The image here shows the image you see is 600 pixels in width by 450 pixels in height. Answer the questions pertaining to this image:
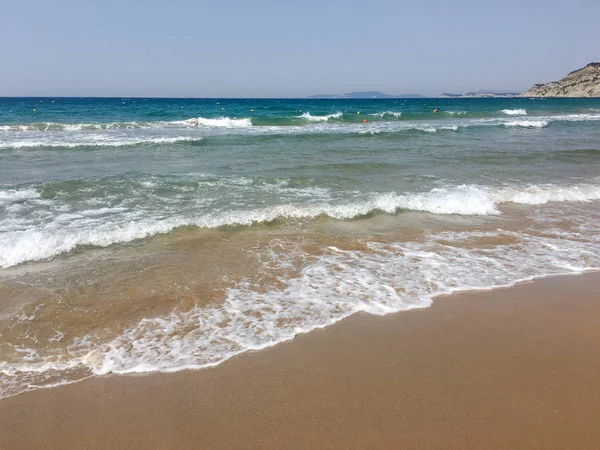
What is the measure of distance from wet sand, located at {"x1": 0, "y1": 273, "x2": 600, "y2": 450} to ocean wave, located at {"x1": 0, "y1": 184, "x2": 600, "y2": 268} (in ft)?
12.5

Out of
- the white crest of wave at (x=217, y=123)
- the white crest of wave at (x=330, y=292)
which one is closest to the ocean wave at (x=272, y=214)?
the white crest of wave at (x=330, y=292)

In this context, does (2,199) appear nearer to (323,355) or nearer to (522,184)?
(323,355)

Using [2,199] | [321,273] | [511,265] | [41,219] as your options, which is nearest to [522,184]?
[511,265]

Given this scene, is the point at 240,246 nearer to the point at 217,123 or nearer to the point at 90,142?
the point at 90,142

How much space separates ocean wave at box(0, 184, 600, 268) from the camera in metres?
6.66

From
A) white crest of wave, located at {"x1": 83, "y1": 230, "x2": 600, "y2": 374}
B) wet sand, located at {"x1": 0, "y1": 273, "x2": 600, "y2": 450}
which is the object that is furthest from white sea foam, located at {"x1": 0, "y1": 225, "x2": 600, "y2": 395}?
wet sand, located at {"x1": 0, "y1": 273, "x2": 600, "y2": 450}

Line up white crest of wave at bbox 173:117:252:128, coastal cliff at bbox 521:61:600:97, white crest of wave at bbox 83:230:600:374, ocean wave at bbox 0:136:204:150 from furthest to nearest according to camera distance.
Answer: coastal cliff at bbox 521:61:600:97, white crest of wave at bbox 173:117:252:128, ocean wave at bbox 0:136:204:150, white crest of wave at bbox 83:230:600:374

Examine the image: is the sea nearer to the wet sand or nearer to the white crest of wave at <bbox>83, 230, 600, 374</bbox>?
the white crest of wave at <bbox>83, 230, 600, 374</bbox>

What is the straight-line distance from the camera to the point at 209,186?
10953mm

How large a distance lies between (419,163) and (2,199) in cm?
1259

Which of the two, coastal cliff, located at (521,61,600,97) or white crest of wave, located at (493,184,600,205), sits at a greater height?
coastal cliff, located at (521,61,600,97)

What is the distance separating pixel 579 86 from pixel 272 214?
126m

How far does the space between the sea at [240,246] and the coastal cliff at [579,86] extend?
110625 millimetres

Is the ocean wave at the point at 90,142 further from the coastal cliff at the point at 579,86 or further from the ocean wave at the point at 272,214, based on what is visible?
the coastal cliff at the point at 579,86
